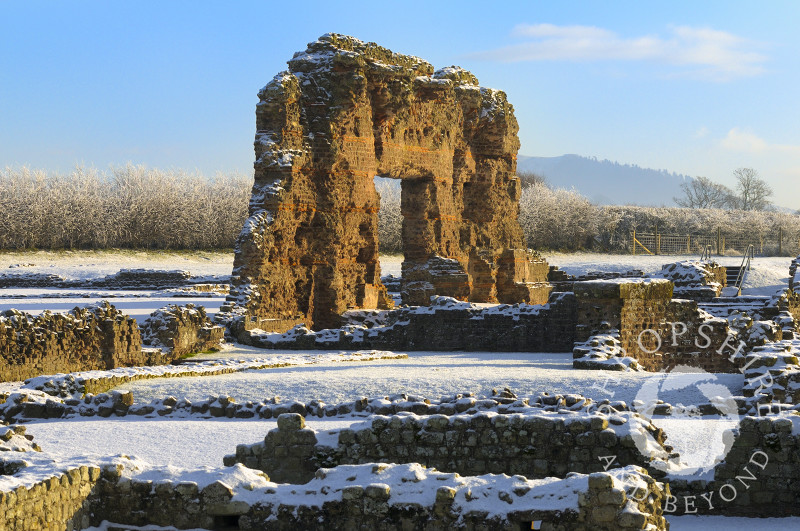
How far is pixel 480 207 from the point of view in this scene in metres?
32.0

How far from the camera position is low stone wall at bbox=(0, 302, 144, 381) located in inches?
633

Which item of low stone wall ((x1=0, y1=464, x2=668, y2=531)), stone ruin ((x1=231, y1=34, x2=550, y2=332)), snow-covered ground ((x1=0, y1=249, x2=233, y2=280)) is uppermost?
stone ruin ((x1=231, y1=34, x2=550, y2=332))

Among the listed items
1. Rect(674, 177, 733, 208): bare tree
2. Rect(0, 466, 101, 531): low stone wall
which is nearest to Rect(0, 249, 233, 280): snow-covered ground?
Rect(0, 466, 101, 531): low stone wall

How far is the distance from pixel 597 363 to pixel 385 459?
25.7ft

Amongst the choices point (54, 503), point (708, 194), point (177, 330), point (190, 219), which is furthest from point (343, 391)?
point (708, 194)

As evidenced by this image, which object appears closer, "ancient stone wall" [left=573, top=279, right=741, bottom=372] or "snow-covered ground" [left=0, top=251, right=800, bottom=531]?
"snow-covered ground" [left=0, top=251, right=800, bottom=531]

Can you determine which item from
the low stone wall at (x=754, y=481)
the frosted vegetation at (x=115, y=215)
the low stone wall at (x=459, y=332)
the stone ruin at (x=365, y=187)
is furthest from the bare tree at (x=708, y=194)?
the low stone wall at (x=754, y=481)

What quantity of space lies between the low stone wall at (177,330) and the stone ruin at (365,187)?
7.93 ft

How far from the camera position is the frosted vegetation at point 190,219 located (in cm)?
5641

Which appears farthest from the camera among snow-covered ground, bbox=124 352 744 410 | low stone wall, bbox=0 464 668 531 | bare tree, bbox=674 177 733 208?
bare tree, bbox=674 177 733 208

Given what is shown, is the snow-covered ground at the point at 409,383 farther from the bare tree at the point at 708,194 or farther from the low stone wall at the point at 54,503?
the bare tree at the point at 708,194

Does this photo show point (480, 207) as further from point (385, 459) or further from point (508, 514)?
point (508, 514)

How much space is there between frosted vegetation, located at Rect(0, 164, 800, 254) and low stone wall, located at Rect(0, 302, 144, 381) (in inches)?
1505

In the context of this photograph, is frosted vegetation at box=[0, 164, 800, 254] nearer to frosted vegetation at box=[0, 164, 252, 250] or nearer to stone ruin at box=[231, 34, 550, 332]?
frosted vegetation at box=[0, 164, 252, 250]
